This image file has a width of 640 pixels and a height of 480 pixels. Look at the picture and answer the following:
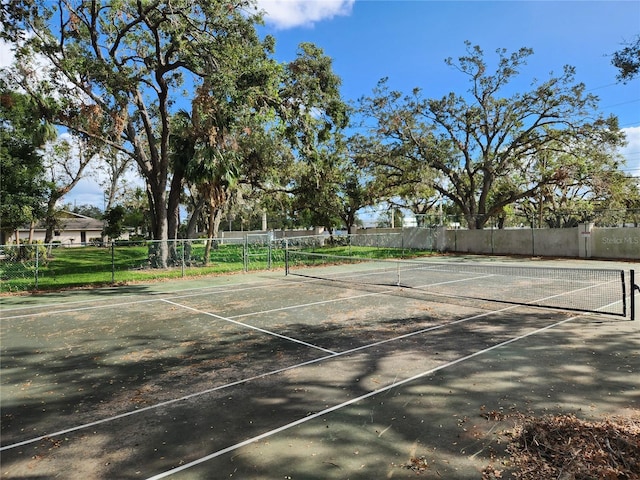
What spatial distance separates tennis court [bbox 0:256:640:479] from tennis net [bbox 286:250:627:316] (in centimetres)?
31

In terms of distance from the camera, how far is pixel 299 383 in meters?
5.41

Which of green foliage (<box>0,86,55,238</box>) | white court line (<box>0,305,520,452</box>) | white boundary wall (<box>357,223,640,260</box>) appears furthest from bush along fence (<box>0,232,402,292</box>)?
white boundary wall (<box>357,223,640,260</box>)

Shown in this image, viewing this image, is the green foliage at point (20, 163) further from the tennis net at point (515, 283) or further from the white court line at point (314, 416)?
the white court line at point (314, 416)

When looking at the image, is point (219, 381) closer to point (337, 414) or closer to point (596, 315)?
point (337, 414)

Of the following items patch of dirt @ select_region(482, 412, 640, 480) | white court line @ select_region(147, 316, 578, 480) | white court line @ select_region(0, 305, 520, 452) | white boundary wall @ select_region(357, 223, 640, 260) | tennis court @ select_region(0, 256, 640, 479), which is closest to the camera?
patch of dirt @ select_region(482, 412, 640, 480)

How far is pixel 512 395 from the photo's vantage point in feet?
15.9

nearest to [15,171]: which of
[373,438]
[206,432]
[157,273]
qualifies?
[157,273]

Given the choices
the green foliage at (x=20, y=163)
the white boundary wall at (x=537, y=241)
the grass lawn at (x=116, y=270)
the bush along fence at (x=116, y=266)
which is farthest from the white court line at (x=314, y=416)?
the white boundary wall at (x=537, y=241)

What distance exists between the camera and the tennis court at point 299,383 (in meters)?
3.64

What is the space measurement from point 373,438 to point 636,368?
171 inches

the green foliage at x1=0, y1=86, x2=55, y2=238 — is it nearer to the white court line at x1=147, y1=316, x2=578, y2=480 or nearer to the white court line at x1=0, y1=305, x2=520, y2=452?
the white court line at x1=0, y1=305, x2=520, y2=452

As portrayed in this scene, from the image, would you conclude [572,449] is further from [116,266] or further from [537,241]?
[537,241]

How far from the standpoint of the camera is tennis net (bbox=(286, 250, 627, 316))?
34.5ft

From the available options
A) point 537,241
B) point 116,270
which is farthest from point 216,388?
point 537,241
